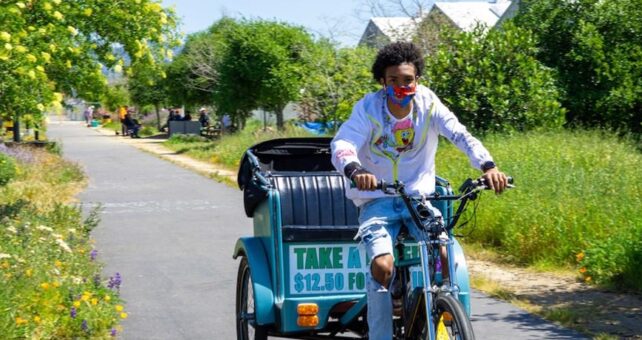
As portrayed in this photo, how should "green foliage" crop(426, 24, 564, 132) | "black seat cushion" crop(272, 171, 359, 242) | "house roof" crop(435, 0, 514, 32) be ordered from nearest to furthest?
"black seat cushion" crop(272, 171, 359, 242) → "green foliage" crop(426, 24, 564, 132) → "house roof" crop(435, 0, 514, 32)

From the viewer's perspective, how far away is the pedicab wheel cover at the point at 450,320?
13.7 ft

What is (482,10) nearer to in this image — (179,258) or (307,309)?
(179,258)

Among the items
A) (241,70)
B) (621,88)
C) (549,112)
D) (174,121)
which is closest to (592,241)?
(549,112)

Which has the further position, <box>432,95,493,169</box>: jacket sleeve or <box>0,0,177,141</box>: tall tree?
<box>0,0,177,141</box>: tall tree

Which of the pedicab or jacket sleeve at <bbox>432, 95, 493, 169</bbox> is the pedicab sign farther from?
jacket sleeve at <bbox>432, 95, 493, 169</bbox>

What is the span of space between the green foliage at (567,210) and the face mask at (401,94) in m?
3.88

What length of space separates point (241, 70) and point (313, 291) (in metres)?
24.6

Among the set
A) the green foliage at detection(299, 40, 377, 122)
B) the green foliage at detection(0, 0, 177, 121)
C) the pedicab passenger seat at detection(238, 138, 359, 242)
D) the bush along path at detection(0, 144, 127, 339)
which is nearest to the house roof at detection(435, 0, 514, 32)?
the green foliage at detection(299, 40, 377, 122)

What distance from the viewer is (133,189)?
62.0 ft

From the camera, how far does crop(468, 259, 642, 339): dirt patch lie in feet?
23.3

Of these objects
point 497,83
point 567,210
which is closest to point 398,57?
point 567,210

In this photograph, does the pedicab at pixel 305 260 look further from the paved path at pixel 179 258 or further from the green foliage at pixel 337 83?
the green foliage at pixel 337 83

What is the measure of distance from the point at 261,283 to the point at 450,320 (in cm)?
159

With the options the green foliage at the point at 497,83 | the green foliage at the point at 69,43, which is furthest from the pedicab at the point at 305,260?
the green foliage at the point at 497,83
